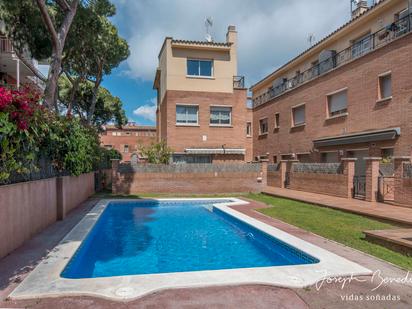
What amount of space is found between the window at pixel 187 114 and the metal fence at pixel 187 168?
5.46 meters

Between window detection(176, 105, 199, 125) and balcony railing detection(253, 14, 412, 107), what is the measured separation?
31.1 feet

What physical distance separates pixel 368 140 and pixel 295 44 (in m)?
17.2

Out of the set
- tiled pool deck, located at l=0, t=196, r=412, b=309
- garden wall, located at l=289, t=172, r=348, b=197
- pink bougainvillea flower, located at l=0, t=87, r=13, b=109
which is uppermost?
pink bougainvillea flower, located at l=0, t=87, r=13, b=109

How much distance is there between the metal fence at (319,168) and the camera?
56.6ft

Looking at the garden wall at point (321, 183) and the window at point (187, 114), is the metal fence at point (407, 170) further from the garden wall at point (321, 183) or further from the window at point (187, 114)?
the window at point (187, 114)

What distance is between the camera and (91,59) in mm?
20078

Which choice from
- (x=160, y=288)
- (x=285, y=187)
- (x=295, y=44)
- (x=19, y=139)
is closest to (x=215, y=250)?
(x=160, y=288)

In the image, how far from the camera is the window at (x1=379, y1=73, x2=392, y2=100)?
57.2 feet

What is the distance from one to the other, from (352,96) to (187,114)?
12.1 meters

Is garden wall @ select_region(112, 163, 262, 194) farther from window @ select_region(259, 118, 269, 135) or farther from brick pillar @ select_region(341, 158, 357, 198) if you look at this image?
window @ select_region(259, 118, 269, 135)

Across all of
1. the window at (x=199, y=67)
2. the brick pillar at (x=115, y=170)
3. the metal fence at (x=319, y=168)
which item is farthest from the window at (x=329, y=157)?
the brick pillar at (x=115, y=170)

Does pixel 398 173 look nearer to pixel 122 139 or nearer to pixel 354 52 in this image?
pixel 354 52

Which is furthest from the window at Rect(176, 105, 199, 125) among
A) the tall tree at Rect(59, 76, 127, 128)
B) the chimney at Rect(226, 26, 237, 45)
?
the tall tree at Rect(59, 76, 127, 128)

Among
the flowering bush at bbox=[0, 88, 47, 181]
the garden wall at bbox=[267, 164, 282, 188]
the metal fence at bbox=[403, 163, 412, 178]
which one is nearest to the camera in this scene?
the flowering bush at bbox=[0, 88, 47, 181]
